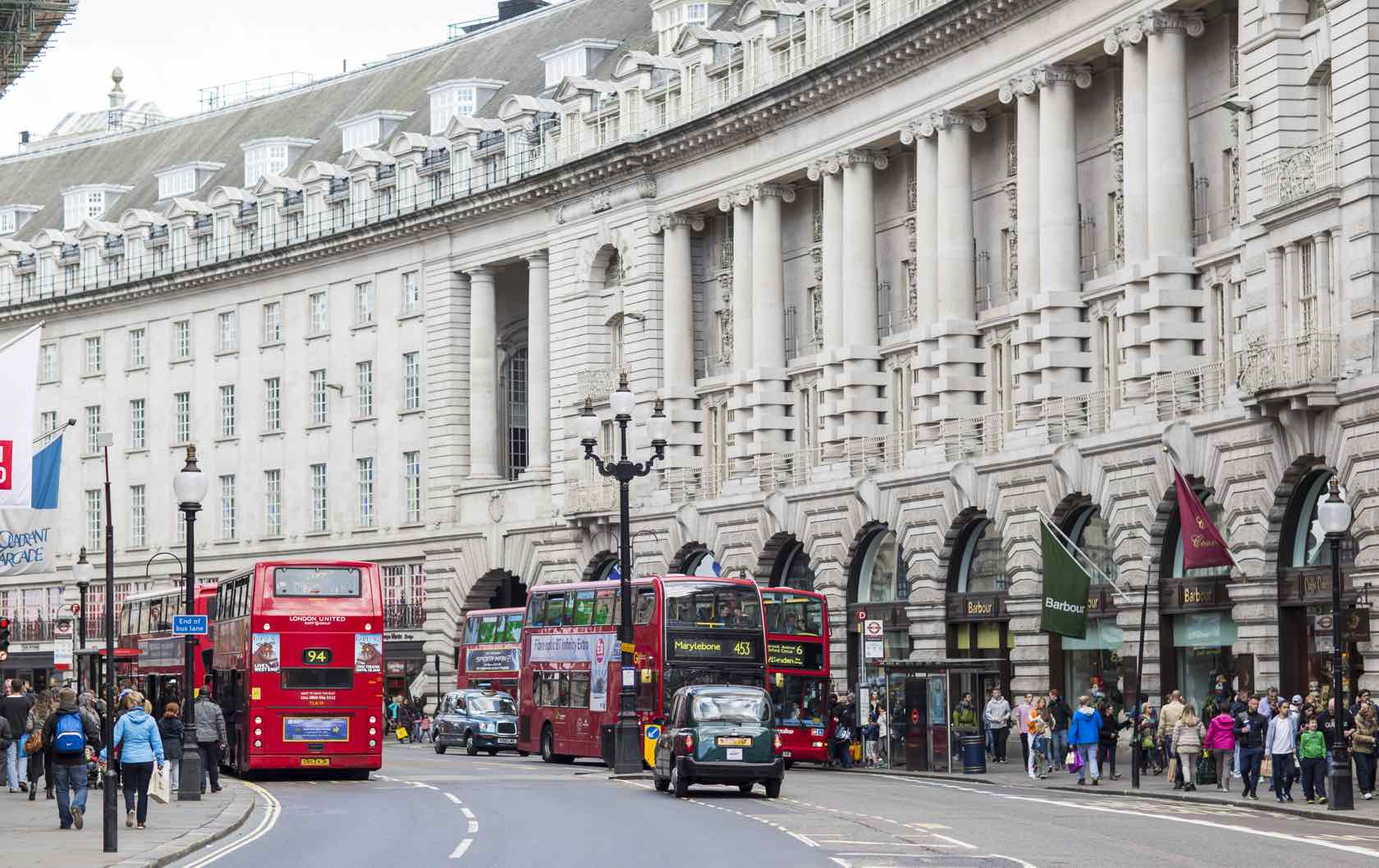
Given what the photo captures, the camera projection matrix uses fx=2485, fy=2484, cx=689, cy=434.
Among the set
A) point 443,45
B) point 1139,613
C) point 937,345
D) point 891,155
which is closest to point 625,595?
point 1139,613

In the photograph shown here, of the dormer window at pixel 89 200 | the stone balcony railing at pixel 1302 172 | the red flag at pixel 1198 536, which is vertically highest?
the dormer window at pixel 89 200

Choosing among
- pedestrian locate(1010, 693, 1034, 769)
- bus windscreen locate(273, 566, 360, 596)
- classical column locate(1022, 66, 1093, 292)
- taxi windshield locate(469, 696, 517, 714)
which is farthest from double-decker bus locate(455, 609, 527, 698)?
bus windscreen locate(273, 566, 360, 596)

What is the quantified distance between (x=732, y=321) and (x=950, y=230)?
1347 cm

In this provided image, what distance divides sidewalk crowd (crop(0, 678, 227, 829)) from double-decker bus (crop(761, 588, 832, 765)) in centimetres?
1197

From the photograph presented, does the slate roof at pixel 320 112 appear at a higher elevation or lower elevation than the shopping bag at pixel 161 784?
higher

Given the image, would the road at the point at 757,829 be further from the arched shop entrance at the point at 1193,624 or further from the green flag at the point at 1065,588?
the arched shop entrance at the point at 1193,624

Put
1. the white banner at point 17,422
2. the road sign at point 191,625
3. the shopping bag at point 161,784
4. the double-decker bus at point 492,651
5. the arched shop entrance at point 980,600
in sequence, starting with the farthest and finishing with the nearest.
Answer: the double-decker bus at point 492,651 < the arched shop entrance at point 980,600 < the road sign at point 191,625 < the shopping bag at point 161,784 < the white banner at point 17,422

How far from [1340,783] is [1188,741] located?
6104mm

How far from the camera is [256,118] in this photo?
349ft

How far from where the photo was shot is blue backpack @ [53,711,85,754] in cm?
3136

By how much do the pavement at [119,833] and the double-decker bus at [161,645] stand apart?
13.0 meters

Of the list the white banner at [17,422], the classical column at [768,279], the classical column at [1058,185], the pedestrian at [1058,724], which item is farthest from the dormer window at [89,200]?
the white banner at [17,422]

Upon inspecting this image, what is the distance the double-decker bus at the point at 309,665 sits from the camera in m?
46.0

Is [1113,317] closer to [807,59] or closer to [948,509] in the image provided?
[948,509]
